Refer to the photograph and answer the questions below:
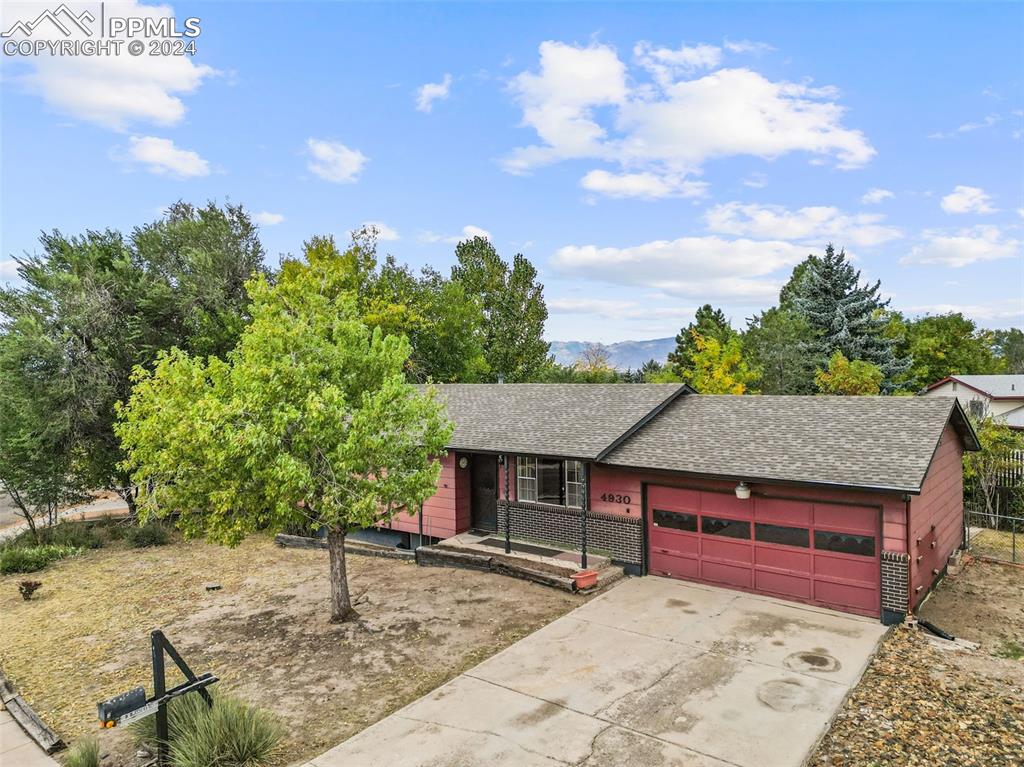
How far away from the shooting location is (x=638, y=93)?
59.1 ft

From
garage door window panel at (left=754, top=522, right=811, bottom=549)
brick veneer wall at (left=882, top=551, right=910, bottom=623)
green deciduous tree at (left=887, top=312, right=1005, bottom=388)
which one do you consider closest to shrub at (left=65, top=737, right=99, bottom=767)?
garage door window panel at (left=754, top=522, right=811, bottom=549)

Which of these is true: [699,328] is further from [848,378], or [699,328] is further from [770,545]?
[770,545]

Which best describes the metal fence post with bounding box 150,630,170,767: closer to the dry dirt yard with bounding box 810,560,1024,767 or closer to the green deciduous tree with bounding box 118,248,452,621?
the green deciduous tree with bounding box 118,248,452,621

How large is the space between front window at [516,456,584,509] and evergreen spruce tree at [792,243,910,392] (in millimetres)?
24114

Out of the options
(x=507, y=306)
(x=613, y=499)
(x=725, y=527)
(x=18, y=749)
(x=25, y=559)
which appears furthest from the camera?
(x=507, y=306)

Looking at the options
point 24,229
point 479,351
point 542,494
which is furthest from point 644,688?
point 479,351

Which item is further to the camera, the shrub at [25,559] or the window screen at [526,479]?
the shrub at [25,559]

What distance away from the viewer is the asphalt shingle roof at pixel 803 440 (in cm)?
984

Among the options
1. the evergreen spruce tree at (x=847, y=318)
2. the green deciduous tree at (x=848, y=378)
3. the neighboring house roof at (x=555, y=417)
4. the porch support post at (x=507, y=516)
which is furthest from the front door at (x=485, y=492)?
the evergreen spruce tree at (x=847, y=318)

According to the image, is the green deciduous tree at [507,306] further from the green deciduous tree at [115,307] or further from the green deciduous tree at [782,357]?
the green deciduous tree at [115,307]

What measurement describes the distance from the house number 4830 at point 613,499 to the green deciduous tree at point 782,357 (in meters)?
19.4

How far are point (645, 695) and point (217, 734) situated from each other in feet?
16.4

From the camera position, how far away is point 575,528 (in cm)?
1334

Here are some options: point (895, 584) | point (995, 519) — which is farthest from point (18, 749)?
point (995, 519)
